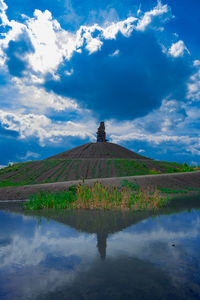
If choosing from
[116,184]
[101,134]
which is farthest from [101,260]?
[101,134]

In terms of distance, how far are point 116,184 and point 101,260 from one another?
936 inches

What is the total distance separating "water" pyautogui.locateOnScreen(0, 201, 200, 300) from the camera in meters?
5.88

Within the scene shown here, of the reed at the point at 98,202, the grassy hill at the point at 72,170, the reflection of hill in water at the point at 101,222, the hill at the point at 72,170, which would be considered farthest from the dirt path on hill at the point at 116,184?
the grassy hill at the point at 72,170

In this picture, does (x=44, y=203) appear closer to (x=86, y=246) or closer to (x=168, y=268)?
(x=86, y=246)

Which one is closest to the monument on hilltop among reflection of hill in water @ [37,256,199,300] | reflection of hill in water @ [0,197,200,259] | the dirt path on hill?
the dirt path on hill

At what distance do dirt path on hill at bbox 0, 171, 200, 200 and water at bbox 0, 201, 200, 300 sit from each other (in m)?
17.4

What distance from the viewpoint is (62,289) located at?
19.6 feet

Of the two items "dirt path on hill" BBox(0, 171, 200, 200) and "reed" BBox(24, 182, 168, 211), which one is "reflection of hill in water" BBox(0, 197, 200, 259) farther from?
"dirt path on hill" BBox(0, 171, 200, 200)

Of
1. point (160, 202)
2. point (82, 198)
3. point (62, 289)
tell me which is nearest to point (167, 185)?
point (160, 202)

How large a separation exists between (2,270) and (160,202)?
16.7 meters

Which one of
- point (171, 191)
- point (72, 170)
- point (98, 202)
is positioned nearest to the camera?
point (98, 202)

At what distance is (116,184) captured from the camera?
31.6 metres

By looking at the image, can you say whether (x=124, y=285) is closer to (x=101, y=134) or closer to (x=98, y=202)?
(x=98, y=202)

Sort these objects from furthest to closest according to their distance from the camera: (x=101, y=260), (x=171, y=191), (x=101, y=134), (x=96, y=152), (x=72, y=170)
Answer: (x=101, y=134), (x=96, y=152), (x=72, y=170), (x=171, y=191), (x=101, y=260)
